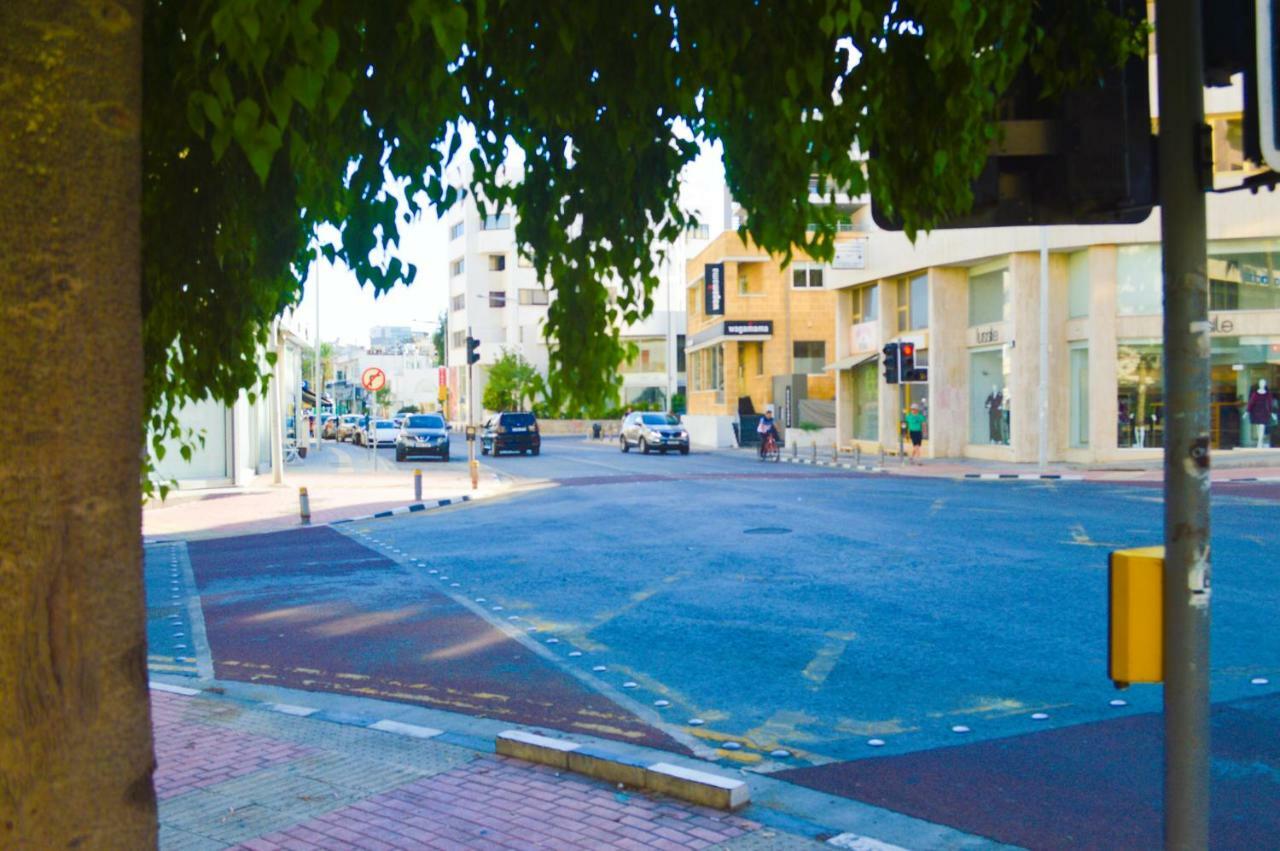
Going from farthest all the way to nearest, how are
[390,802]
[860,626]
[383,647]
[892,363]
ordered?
[892,363] → [860,626] → [383,647] → [390,802]

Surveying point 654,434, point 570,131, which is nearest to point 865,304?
point 654,434

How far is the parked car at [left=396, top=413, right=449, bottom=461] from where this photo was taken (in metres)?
42.9

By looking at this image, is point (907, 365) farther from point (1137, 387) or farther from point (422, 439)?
point (422, 439)

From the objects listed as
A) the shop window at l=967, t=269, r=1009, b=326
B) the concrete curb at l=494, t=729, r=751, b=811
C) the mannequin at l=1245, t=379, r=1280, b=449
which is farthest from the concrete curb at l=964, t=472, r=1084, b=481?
the concrete curb at l=494, t=729, r=751, b=811

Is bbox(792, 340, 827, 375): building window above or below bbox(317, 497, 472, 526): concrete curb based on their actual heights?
above

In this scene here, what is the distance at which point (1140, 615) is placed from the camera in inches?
111

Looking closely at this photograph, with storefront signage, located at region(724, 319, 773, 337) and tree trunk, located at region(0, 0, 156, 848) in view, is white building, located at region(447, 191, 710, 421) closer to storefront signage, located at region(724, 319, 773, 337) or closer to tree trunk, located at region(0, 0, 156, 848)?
storefront signage, located at region(724, 319, 773, 337)

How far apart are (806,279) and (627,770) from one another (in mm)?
54704

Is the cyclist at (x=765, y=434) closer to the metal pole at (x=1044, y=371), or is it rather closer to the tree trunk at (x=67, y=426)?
the metal pole at (x=1044, y=371)

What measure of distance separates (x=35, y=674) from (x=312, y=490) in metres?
26.0

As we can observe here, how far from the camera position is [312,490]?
2767 centimetres

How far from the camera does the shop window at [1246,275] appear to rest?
29766 millimetres

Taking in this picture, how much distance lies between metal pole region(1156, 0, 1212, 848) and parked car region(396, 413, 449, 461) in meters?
41.0

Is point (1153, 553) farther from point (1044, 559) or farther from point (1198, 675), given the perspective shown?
point (1044, 559)
